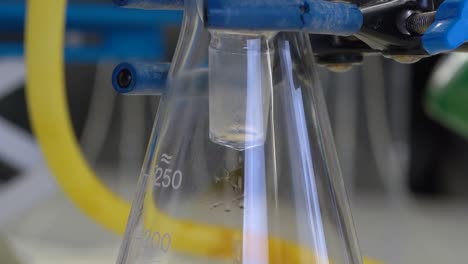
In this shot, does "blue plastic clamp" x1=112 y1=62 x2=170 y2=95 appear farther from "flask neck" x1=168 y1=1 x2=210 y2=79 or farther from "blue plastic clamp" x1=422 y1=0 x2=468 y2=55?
"blue plastic clamp" x1=422 y1=0 x2=468 y2=55

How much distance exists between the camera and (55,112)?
14.2 inches

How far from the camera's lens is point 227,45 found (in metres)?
0.22

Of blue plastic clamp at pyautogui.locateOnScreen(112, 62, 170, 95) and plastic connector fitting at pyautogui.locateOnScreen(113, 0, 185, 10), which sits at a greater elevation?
plastic connector fitting at pyautogui.locateOnScreen(113, 0, 185, 10)

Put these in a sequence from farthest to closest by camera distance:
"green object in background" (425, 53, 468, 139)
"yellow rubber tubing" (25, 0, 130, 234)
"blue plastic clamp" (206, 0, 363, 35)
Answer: "green object in background" (425, 53, 468, 139)
"yellow rubber tubing" (25, 0, 130, 234)
"blue plastic clamp" (206, 0, 363, 35)

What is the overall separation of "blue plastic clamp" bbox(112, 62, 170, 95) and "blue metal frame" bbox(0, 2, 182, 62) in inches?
18.8

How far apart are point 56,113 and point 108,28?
54 cm

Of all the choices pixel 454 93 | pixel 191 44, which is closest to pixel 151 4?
pixel 191 44

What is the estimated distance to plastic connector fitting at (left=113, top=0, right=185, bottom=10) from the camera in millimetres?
225

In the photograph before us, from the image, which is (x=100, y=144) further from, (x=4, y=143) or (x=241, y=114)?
(x=241, y=114)

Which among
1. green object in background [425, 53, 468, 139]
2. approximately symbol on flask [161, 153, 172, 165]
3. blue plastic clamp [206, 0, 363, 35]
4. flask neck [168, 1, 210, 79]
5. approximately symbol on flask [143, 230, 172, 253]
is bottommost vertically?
approximately symbol on flask [143, 230, 172, 253]

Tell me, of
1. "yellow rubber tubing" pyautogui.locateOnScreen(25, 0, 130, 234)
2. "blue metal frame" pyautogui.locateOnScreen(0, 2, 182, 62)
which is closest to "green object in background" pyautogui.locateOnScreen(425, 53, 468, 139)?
"blue metal frame" pyautogui.locateOnScreen(0, 2, 182, 62)

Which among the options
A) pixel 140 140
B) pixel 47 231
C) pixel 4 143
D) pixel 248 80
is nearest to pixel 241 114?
pixel 248 80

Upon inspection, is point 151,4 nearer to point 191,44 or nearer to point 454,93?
point 191,44

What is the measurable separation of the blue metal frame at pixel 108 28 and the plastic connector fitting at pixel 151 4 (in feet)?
1.57
